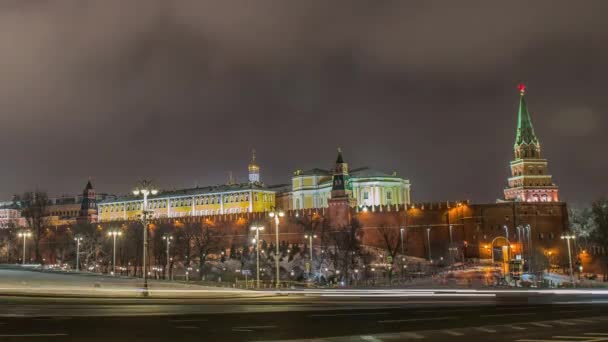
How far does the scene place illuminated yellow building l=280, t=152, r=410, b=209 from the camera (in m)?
134

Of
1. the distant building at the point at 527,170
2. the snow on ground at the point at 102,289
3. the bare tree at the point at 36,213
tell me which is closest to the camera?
the snow on ground at the point at 102,289

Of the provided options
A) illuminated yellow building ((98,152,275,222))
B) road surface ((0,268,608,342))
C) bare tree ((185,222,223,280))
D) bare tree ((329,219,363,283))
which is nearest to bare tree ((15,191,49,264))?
bare tree ((185,222,223,280))

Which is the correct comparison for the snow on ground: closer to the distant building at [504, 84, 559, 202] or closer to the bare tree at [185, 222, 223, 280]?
the bare tree at [185, 222, 223, 280]

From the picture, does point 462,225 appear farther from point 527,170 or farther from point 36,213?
point 36,213

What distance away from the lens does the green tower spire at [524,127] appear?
145625 mm

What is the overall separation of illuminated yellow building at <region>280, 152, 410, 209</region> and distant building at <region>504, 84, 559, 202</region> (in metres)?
26.1

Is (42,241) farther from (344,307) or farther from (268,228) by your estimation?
(344,307)

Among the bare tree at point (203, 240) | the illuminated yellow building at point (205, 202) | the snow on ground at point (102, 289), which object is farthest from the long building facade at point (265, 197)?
the snow on ground at point (102, 289)

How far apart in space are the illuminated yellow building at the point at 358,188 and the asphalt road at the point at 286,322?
100170 millimetres

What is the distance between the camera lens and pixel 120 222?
129375mm

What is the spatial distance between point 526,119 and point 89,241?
337ft

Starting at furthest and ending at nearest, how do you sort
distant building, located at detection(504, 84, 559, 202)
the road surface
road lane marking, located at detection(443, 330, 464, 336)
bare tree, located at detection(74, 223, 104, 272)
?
distant building, located at detection(504, 84, 559, 202) < bare tree, located at detection(74, 223, 104, 272) < road lane marking, located at detection(443, 330, 464, 336) < the road surface

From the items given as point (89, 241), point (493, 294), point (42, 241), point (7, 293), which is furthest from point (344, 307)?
point (42, 241)

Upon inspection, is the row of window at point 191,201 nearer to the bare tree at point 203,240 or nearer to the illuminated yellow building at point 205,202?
the illuminated yellow building at point 205,202
